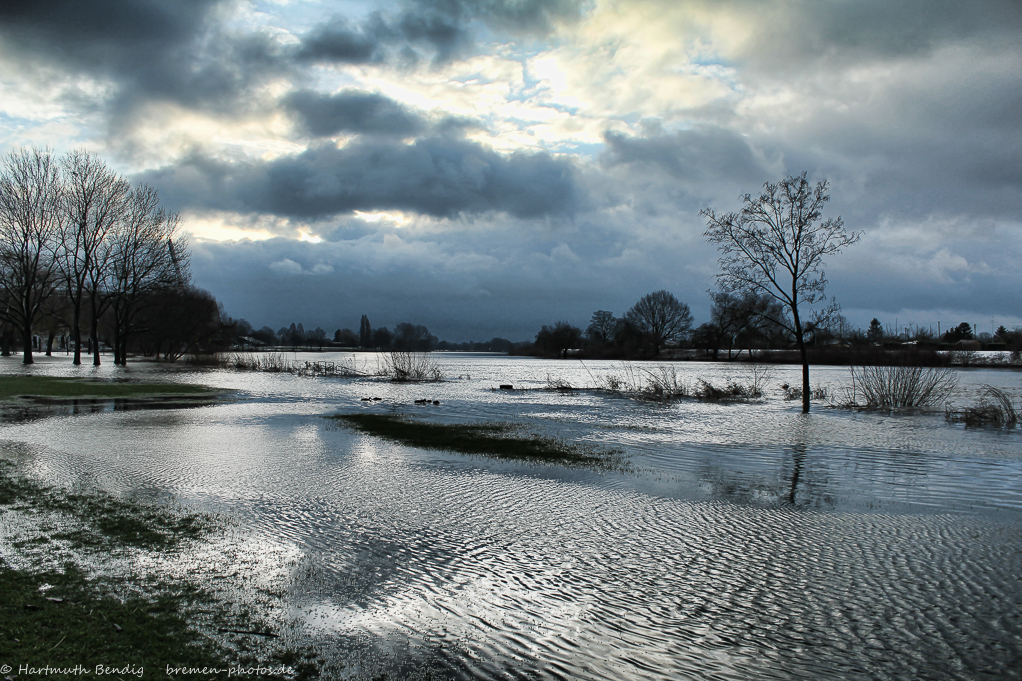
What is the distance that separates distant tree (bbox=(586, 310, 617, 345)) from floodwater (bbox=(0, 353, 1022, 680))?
10855 cm

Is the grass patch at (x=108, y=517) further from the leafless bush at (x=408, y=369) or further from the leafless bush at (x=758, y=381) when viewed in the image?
the leafless bush at (x=408, y=369)

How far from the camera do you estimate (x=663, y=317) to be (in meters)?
110

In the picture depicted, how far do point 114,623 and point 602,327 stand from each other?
122m

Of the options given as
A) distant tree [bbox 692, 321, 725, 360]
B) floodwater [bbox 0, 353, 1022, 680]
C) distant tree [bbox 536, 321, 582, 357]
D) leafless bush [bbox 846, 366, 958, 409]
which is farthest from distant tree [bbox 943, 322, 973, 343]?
floodwater [bbox 0, 353, 1022, 680]

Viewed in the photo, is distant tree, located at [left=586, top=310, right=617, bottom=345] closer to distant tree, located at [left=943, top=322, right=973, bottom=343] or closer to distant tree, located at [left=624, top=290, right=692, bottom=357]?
distant tree, located at [left=624, top=290, right=692, bottom=357]

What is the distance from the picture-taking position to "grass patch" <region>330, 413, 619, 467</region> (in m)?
11.8

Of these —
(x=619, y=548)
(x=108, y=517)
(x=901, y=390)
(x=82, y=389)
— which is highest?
(x=901, y=390)

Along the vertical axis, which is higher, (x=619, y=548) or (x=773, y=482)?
(x=619, y=548)

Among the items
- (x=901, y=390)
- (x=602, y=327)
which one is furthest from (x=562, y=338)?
(x=901, y=390)

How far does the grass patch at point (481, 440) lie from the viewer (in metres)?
11.8

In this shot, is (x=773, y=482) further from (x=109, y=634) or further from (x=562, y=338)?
(x=562, y=338)

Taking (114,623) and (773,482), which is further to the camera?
(773,482)

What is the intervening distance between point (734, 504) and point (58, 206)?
52.5 metres

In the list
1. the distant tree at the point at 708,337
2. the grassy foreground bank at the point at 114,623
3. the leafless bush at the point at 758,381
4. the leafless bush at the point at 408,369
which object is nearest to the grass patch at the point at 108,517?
the grassy foreground bank at the point at 114,623
